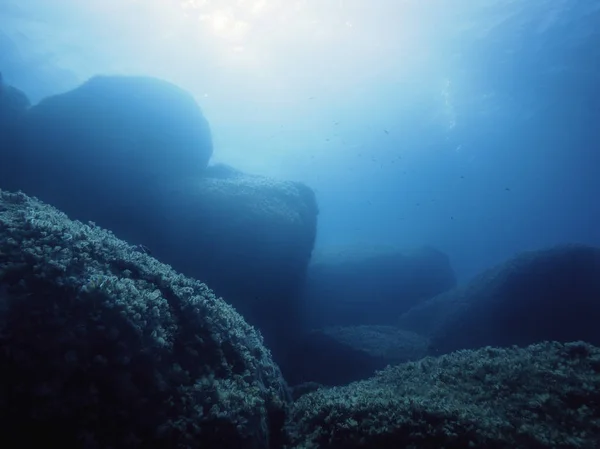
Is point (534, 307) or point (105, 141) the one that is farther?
point (534, 307)

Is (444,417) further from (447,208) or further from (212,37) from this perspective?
(447,208)

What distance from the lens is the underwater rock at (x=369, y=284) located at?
68.7 feet

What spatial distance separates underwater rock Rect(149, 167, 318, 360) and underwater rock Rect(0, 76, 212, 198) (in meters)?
1.55

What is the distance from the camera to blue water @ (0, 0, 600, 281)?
950 inches

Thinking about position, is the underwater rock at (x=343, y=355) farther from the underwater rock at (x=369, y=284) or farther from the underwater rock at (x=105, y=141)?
the underwater rock at (x=105, y=141)

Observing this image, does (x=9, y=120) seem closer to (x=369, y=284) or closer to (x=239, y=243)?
(x=239, y=243)

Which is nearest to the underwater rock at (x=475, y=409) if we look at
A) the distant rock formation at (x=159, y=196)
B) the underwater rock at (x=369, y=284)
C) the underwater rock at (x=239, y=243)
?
the underwater rock at (x=239, y=243)

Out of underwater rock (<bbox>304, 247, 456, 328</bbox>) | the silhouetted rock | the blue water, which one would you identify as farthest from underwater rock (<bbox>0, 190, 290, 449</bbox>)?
the blue water

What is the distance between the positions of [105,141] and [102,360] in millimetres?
12277

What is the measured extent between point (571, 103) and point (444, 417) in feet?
144

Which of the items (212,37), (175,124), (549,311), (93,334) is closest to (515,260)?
(549,311)

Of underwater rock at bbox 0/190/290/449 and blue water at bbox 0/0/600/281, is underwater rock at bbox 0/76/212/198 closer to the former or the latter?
underwater rock at bbox 0/190/290/449

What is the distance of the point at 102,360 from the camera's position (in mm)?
3191

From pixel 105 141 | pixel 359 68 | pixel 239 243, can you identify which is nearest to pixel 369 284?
pixel 239 243
